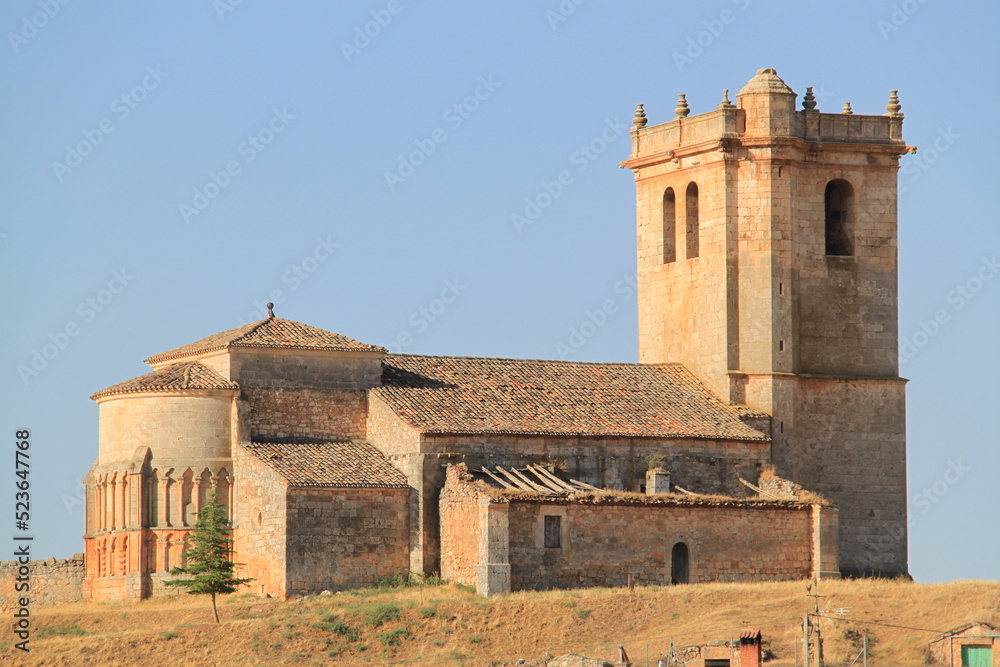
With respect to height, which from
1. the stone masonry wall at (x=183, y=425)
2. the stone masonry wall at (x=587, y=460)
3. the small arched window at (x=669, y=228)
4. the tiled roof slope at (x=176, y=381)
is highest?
the small arched window at (x=669, y=228)

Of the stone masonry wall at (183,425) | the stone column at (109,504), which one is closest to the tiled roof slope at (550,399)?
the stone masonry wall at (183,425)

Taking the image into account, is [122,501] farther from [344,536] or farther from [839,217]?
[839,217]

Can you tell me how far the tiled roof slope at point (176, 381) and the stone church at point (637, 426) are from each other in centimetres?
8

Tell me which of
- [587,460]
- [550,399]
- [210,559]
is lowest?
[210,559]

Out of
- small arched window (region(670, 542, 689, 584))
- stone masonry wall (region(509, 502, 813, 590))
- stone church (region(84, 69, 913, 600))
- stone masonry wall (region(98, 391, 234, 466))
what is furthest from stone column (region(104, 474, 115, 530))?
small arched window (region(670, 542, 689, 584))

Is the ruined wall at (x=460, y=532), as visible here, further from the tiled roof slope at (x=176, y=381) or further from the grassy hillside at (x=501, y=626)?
the tiled roof slope at (x=176, y=381)

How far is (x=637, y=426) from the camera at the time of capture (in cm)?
5284

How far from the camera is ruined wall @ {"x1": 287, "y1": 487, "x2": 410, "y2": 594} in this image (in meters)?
48.6

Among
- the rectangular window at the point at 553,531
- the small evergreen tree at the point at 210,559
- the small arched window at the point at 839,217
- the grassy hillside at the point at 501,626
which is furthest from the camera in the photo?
the small arched window at the point at 839,217

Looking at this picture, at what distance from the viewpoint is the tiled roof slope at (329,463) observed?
4922 centimetres

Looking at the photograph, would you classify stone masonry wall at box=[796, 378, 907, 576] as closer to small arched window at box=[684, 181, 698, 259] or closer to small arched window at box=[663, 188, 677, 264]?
small arched window at box=[684, 181, 698, 259]

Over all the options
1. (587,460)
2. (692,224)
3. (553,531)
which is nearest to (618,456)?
(587,460)

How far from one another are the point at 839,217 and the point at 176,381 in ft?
60.2

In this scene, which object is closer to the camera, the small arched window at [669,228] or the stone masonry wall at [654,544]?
the stone masonry wall at [654,544]
